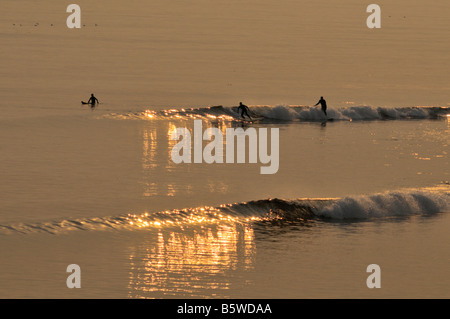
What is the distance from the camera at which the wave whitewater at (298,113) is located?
226 ft

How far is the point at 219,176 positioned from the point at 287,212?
7.10 metres

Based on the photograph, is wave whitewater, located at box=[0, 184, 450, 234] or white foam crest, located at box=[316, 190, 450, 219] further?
white foam crest, located at box=[316, 190, 450, 219]

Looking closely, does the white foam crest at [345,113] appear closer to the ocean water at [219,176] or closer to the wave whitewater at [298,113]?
the wave whitewater at [298,113]

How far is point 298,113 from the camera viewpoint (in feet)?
238

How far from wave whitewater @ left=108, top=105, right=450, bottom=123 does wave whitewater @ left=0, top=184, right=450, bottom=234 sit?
81.8ft

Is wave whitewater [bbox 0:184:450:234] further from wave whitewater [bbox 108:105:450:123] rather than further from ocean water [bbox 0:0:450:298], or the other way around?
wave whitewater [bbox 108:105:450:123]

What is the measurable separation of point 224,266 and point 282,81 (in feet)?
175

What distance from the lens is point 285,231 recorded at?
40.8m

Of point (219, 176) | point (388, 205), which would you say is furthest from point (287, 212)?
point (219, 176)

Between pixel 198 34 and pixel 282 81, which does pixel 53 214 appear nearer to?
pixel 282 81

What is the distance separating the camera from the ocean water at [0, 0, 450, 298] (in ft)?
111

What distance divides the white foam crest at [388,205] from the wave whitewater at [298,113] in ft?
83.0

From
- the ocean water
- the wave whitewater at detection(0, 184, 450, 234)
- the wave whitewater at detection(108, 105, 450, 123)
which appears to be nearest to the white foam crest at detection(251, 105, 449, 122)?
the wave whitewater at detection(108, 105, 450, 123)

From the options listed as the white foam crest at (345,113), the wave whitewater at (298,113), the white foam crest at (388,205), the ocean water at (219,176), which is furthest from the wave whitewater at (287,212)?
the white foam crest at (345,113)
